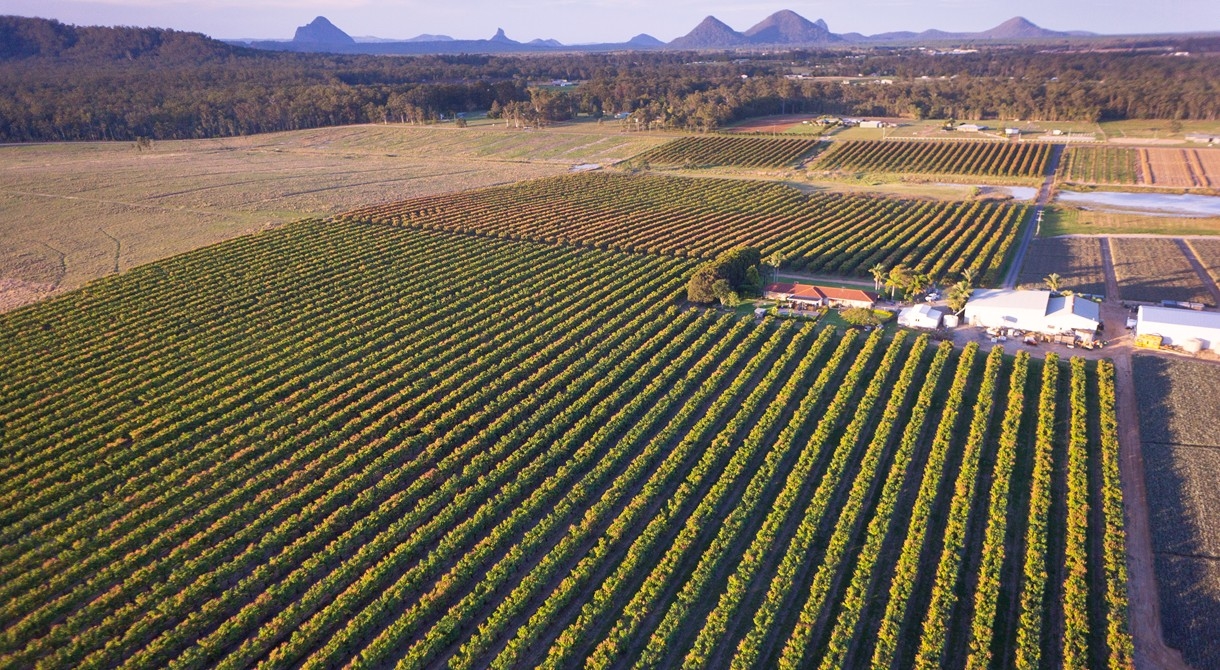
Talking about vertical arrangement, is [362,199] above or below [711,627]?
above

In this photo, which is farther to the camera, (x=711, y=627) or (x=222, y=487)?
(x=222, y=487)

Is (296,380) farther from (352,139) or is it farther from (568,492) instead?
(352,139)

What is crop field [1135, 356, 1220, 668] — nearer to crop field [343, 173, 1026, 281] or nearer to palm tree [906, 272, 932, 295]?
palm tree [906, 272, 932, 295]

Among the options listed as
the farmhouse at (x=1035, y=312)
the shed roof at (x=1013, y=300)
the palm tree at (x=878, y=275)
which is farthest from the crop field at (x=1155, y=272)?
the palm tree at (x=878, y=275)

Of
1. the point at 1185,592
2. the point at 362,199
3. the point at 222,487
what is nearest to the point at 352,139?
the point at 362,199

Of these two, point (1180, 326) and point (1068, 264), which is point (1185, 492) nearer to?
point (1180, 326)

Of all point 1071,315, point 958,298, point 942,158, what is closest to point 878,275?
point 958,298

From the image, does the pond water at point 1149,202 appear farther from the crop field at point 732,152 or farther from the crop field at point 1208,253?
the crop field at point 732,152
